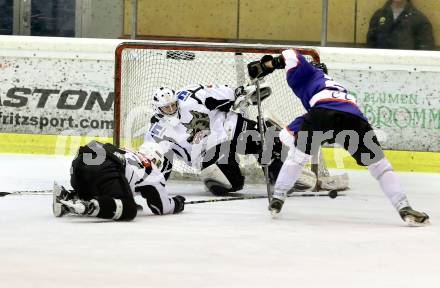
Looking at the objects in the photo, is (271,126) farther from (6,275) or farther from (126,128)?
(6,275)

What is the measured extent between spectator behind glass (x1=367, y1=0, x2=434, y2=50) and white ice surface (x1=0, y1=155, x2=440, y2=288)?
239 centimetres

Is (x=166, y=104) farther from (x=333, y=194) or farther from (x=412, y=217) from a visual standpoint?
(x=412, y=217)

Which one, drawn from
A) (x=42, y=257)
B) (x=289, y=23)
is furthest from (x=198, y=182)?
(x=42, y=257)

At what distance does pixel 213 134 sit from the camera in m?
6.80

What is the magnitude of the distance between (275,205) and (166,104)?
129cm

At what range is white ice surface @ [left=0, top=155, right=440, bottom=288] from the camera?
11.9ft

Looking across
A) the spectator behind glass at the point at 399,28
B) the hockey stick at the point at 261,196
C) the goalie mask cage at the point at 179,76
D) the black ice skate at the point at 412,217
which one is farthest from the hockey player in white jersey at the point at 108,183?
the spectator behind glass at the point at 399,28

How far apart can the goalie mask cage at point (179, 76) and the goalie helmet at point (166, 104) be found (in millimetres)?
618

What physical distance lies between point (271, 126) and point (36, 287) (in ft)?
11.9

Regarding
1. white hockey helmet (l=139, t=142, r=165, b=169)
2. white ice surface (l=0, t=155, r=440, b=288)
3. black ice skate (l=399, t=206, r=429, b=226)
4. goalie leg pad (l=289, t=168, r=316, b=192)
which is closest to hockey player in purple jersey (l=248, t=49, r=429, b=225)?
black ice skate (l=399, t=206, r=429, b=226)

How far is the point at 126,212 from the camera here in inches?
200

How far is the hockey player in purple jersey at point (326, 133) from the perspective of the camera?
514cm

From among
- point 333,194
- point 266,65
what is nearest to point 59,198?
point 266,65

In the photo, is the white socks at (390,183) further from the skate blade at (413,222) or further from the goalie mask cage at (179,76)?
the goalie mask cage at (179,76)
